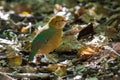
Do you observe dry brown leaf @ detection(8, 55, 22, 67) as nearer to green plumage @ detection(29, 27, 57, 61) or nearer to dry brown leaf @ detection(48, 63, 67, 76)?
green plumage @ detection(29, 27, 57, 61)

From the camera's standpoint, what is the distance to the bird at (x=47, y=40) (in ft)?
7.48

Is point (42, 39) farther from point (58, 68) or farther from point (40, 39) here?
point (58, 68)

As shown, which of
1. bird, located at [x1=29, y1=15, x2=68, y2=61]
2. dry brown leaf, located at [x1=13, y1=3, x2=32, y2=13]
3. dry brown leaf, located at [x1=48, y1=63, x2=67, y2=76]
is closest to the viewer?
dry brown leaf, located at [x1=48, y1=63, x2=67, y2=76]

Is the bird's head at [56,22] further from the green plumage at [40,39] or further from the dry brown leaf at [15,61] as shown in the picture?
the dry brown leaf at [15,61]

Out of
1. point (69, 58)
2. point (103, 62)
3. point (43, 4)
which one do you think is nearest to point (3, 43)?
point (69, 58)

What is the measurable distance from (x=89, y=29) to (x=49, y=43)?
597mm

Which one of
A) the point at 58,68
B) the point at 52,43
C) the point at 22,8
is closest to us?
the point at 58,68

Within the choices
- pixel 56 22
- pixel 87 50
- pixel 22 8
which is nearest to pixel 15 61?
pixel 56 22

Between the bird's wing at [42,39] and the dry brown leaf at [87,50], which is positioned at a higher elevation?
the bird's wing at [42,39]

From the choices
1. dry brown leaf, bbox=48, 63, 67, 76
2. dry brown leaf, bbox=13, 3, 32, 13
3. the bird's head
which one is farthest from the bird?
dry brown leaf, bbox=13, 3, 32, 13

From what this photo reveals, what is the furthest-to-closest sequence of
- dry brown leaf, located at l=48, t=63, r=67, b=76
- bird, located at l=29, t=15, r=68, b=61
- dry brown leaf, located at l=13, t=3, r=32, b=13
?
1. dry brown leaf, located at l=13, t=3, r=32, b=13
2. bird, located at l=29, t=15, r=68, b=61
3. dry brown leaf, located at l=48, t=63, r=67, b=76

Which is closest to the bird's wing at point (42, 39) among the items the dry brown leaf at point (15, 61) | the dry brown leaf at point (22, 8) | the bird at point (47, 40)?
the bird at point (47, 40)

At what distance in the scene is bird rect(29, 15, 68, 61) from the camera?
2279 mm

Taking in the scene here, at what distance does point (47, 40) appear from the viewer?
2.28 m
